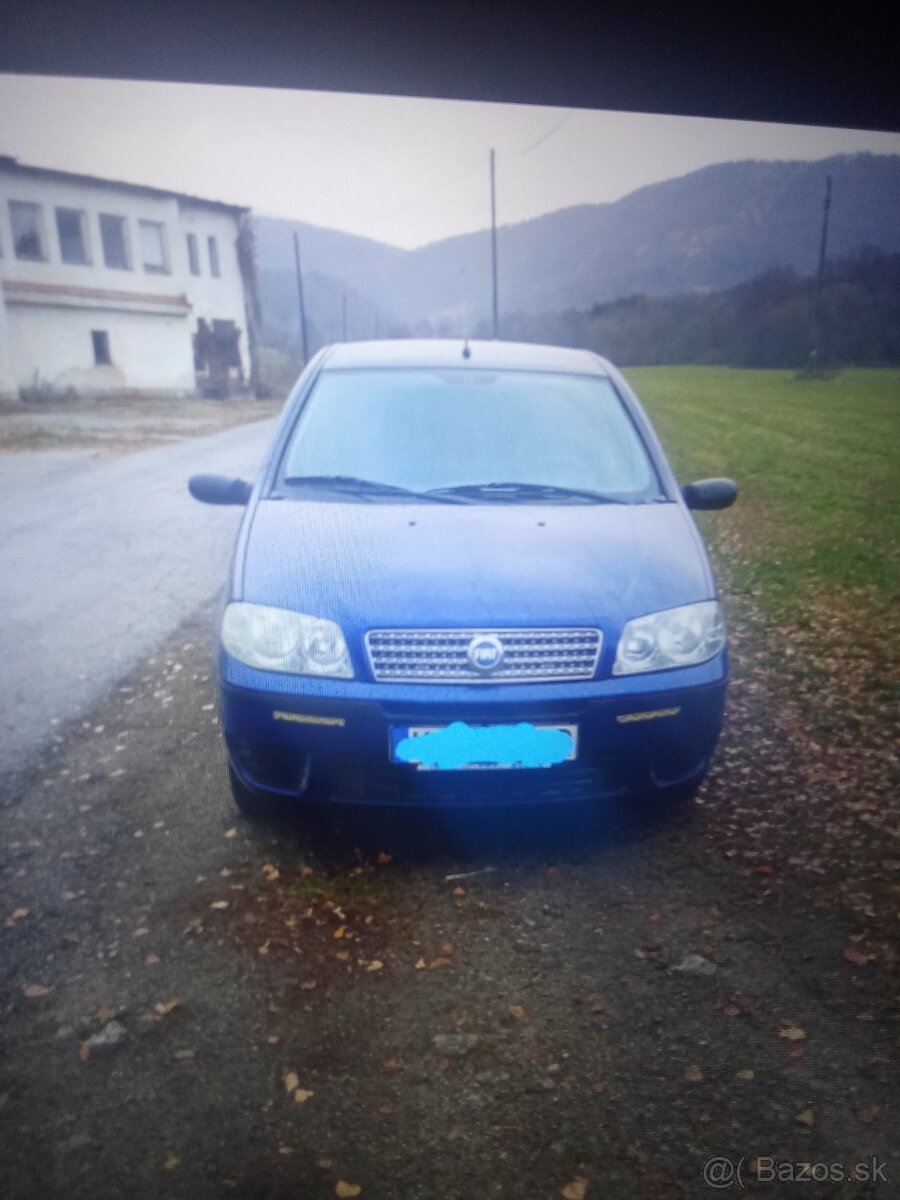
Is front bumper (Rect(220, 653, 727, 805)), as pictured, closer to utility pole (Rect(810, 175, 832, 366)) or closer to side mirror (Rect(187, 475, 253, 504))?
side mirror (Rect(187, 475, 253, 504))

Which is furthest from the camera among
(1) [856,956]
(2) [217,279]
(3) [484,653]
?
(2) [217,279]

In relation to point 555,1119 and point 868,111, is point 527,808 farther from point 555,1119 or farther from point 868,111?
point 868,111

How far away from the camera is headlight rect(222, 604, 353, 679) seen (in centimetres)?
289

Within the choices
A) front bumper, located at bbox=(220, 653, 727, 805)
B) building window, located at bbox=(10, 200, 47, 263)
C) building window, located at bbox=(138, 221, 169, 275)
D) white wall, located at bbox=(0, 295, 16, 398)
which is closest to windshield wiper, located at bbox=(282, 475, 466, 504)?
front bumper, located at bbox=(220, 653, 727, 805)

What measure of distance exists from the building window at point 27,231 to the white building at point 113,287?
0.04 metres

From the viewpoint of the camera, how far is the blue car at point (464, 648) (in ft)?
9.35

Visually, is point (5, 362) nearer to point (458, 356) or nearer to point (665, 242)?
point (665, 242)

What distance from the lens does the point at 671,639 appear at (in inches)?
120

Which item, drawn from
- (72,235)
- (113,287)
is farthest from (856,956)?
(113,287)

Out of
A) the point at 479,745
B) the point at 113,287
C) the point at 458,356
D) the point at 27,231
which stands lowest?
the point at 479,745

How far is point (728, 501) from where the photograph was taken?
13.8 ft

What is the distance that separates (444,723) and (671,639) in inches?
33.9

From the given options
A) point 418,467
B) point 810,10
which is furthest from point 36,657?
point 810,10

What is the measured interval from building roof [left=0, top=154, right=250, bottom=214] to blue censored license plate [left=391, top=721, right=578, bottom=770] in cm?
3185
